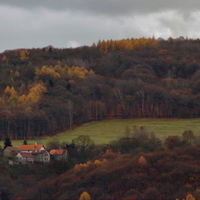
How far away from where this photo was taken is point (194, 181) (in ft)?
167

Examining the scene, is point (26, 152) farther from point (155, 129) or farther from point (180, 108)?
point (180, 108)

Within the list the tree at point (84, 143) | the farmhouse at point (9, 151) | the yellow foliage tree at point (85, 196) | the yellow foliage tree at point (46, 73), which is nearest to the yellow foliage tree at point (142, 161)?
the yellow foliage tree at point (85, 196)

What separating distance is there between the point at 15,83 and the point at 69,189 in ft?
200

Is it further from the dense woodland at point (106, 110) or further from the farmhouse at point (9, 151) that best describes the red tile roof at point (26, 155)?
the dense woodland at point (106, 110)

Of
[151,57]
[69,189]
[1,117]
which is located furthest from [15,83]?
[69,189]

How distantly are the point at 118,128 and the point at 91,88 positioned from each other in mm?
20282

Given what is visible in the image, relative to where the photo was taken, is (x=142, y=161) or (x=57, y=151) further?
(x=57, y=151)

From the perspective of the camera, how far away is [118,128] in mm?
88562

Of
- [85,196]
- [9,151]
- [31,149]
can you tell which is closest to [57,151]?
[31,149]

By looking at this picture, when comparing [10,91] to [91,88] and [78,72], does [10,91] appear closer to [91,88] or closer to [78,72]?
[91,88]

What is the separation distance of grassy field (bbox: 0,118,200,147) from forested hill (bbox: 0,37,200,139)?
304 centimetres

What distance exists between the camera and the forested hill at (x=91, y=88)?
90.3 meters

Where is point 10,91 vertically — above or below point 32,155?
above

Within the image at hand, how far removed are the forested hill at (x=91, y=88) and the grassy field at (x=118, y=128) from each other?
3.04 m
